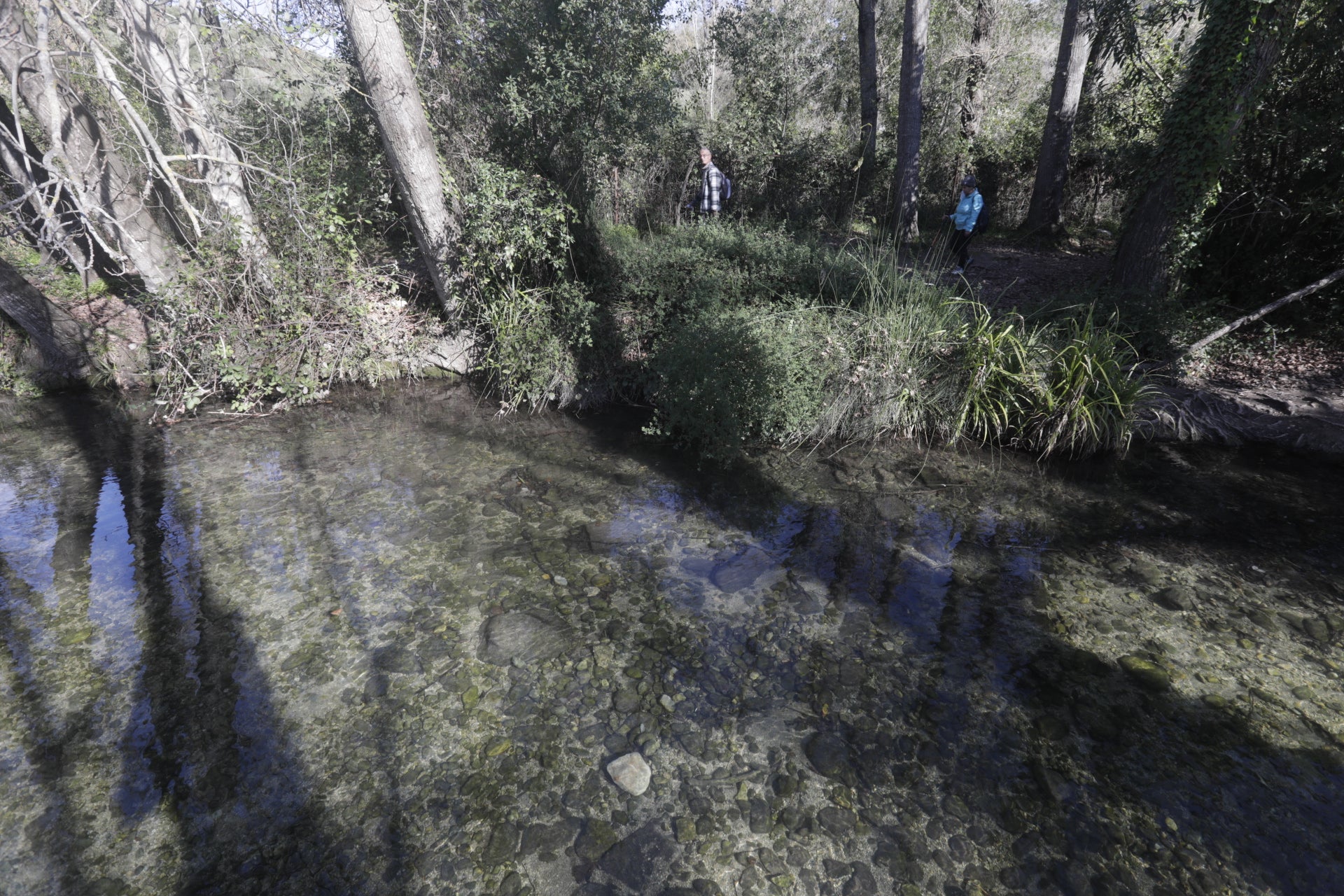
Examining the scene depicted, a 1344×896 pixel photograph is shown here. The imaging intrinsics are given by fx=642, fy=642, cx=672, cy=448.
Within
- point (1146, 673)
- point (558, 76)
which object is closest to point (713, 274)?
point (558, 76)

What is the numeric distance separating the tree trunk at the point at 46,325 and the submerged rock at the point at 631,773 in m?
8.85

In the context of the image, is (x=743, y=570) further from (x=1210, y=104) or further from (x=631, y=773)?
(x=1210, y=104)

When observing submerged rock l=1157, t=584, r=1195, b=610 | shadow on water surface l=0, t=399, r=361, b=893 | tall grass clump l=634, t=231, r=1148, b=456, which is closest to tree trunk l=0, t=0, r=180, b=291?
shadow on water surface l=0, t=399, r=361, b=893

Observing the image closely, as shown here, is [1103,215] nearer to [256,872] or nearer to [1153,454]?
[1153,454]

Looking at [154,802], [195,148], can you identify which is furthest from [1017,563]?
[195,148]

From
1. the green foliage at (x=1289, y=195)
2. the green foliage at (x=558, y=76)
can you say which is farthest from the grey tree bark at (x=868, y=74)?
the green foliage at (x=1289, y=195)

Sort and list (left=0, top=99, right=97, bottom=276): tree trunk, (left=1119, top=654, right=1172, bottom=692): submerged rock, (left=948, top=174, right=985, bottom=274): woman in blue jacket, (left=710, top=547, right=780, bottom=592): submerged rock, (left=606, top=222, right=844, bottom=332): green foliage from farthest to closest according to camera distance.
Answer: (left=948, top=174, right=985, bottom=274): woman in blue jacket → (left=606, top=222, right=844, bottom=332): green foliage → (left=0, top=99, right=97, bottom=276): tree trunk → (left=710, top=547, right=780, bottom=592): submerged rock → (left=1119, top=654, right=1172, bottom=692): submerged rock

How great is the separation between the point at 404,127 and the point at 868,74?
9230 mm

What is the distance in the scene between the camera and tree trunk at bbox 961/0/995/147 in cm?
1255

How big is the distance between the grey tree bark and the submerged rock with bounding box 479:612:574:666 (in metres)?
11.5

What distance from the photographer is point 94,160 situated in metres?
7.58

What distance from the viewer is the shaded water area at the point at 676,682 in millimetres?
2408

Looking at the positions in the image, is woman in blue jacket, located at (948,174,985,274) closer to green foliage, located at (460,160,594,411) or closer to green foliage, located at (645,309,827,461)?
green foliage, located at (645,309,827,461)

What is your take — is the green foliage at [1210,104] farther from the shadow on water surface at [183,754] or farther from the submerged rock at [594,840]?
the shadow on water surface at [183,754]
